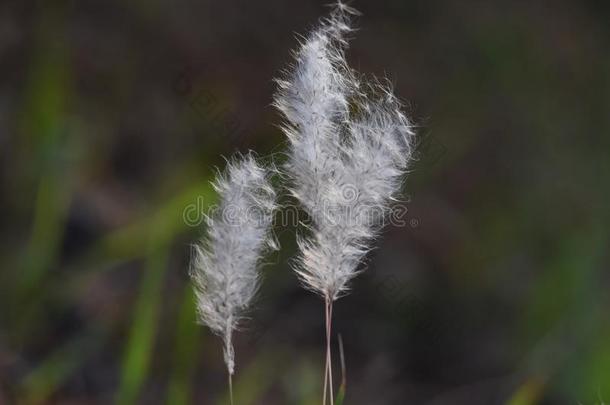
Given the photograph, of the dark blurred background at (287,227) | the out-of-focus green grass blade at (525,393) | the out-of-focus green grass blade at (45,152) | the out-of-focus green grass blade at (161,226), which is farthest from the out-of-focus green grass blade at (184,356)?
the out-of-focus green grass blade at (45,152)

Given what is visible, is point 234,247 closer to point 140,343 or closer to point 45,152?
point 140,343

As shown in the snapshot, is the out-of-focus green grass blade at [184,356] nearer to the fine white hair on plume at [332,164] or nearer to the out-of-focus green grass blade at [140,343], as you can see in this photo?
the out-of-focus green grass blade at [140,343]

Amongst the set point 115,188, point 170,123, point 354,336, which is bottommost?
point 354,336

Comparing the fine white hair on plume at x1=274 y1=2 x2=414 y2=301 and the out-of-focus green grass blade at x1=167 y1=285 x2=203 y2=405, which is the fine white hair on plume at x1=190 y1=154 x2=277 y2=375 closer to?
the fine white hair on plume at x1=274 y1=2 x2=414 y2=301

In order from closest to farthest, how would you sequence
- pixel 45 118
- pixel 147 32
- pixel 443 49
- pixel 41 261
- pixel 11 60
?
pixel 41 261 < pixel 45 118 < pixel 11 60 < pixel 147 32 < pixel 443 49

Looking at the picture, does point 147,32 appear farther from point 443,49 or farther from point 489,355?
point 489,355

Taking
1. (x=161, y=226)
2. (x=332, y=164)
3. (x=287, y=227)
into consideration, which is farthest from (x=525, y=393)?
(x=287, y=227)

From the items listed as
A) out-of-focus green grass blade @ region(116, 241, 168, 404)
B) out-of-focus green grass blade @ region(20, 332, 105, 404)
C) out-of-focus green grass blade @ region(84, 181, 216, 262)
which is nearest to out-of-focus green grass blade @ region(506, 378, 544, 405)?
out-of-focus green grass blade @ region(116, 241, 168, 404)

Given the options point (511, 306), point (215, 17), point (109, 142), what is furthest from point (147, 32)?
point (511, 306)
